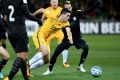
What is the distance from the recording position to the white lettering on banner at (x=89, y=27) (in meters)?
36.9

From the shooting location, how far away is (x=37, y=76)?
1539 centimetres

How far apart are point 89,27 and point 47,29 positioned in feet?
70.4

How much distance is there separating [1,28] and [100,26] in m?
22.2

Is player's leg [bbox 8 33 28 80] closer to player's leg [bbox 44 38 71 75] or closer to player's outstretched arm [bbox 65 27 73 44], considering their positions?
player's outstretched arm [bbox 65 27 73 44]

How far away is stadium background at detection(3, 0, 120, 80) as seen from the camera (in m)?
15.7

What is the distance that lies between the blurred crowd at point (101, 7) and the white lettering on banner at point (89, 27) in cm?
124

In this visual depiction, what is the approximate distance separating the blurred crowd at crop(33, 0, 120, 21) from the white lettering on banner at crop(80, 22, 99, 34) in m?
1.24

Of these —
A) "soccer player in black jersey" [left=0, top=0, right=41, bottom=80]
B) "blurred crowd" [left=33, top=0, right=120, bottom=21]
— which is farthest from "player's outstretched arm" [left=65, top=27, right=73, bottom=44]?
"blurred crowd" [left=33, top=0, right=120, bottom=21]

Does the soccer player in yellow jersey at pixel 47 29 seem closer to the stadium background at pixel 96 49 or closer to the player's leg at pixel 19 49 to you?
the stadium background at pixel 96 49

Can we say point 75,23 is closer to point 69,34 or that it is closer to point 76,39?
point 76,39

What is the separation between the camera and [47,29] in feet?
51.6

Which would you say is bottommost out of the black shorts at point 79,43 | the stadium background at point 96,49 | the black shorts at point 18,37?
the stadium background at point 96,49

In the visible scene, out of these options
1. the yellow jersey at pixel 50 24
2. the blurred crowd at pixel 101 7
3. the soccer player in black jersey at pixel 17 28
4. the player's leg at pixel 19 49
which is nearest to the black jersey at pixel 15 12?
the soccer player in black jersey at pixel 17 28

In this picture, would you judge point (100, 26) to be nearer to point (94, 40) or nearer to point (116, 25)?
point (116, 25)
